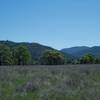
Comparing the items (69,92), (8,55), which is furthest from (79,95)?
(8,55)

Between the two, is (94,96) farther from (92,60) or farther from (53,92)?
(92,60)

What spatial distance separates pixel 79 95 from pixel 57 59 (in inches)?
3755

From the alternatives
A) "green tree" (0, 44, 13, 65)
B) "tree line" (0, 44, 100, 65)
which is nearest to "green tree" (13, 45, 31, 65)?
"tree line" (0, 44, 100, 65)

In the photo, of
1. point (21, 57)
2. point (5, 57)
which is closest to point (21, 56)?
point (21, 57)

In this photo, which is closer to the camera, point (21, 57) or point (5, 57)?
point (5, 57)

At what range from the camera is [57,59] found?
10669 cm

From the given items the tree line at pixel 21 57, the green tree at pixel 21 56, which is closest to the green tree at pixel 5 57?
the tree line at pixel 21 57

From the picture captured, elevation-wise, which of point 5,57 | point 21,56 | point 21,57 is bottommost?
point 5,57

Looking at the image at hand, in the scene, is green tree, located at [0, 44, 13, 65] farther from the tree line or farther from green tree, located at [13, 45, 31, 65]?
green tree, located at [13, 45, 31, 65]

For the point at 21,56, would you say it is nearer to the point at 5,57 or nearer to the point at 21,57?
the point at 21,57

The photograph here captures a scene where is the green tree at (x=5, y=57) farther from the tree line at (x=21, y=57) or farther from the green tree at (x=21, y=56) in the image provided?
the green tree at (x=21, y=56)

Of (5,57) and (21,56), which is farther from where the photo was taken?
(21,56)

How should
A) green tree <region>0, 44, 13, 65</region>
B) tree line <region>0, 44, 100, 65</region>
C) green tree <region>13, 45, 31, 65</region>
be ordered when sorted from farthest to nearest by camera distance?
green tree <region>13, 45, 31, 65</region>, tree line <region>0, 44, 100, 65</region>, green tree <region>0, 44, 13, 65</region>

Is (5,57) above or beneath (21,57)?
beneath
